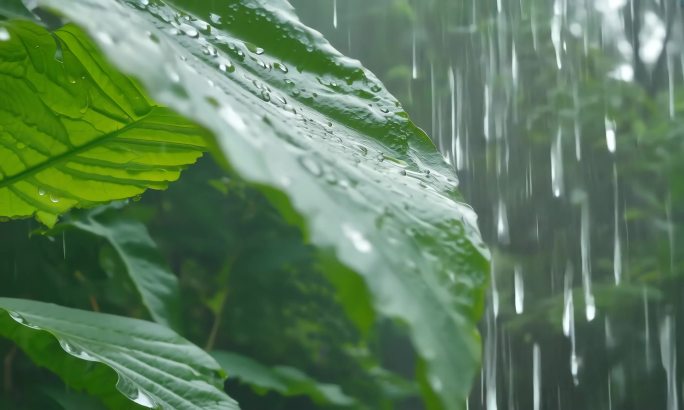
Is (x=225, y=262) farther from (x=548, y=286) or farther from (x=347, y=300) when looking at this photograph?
(x=347, y=300)

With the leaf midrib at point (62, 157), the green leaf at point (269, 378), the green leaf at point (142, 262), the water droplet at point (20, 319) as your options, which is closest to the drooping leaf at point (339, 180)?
the leaf midrib at point (62, 157)

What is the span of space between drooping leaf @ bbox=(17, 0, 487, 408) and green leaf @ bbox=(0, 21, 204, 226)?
0.27ft

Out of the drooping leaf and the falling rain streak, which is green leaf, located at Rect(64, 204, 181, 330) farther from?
the falling rain streak

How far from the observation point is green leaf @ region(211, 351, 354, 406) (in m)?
1.39

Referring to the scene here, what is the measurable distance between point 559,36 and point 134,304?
6.68 ft

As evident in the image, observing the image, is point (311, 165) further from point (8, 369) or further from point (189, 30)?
point (8, 369)

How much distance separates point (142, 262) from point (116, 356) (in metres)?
0.61

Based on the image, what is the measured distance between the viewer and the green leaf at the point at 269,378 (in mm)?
1386

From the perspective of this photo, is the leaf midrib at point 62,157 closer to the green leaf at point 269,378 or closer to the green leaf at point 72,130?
the green leaf at point 72,130

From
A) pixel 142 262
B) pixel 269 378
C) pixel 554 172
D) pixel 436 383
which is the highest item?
pixel 554 172

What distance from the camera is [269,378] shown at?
57.1 inches

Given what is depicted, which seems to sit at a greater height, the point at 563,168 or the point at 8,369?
the point at 563,168

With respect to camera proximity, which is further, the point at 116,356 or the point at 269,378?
the point at 269,378

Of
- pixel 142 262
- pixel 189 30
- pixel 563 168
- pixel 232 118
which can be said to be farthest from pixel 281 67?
pixel 563 168
